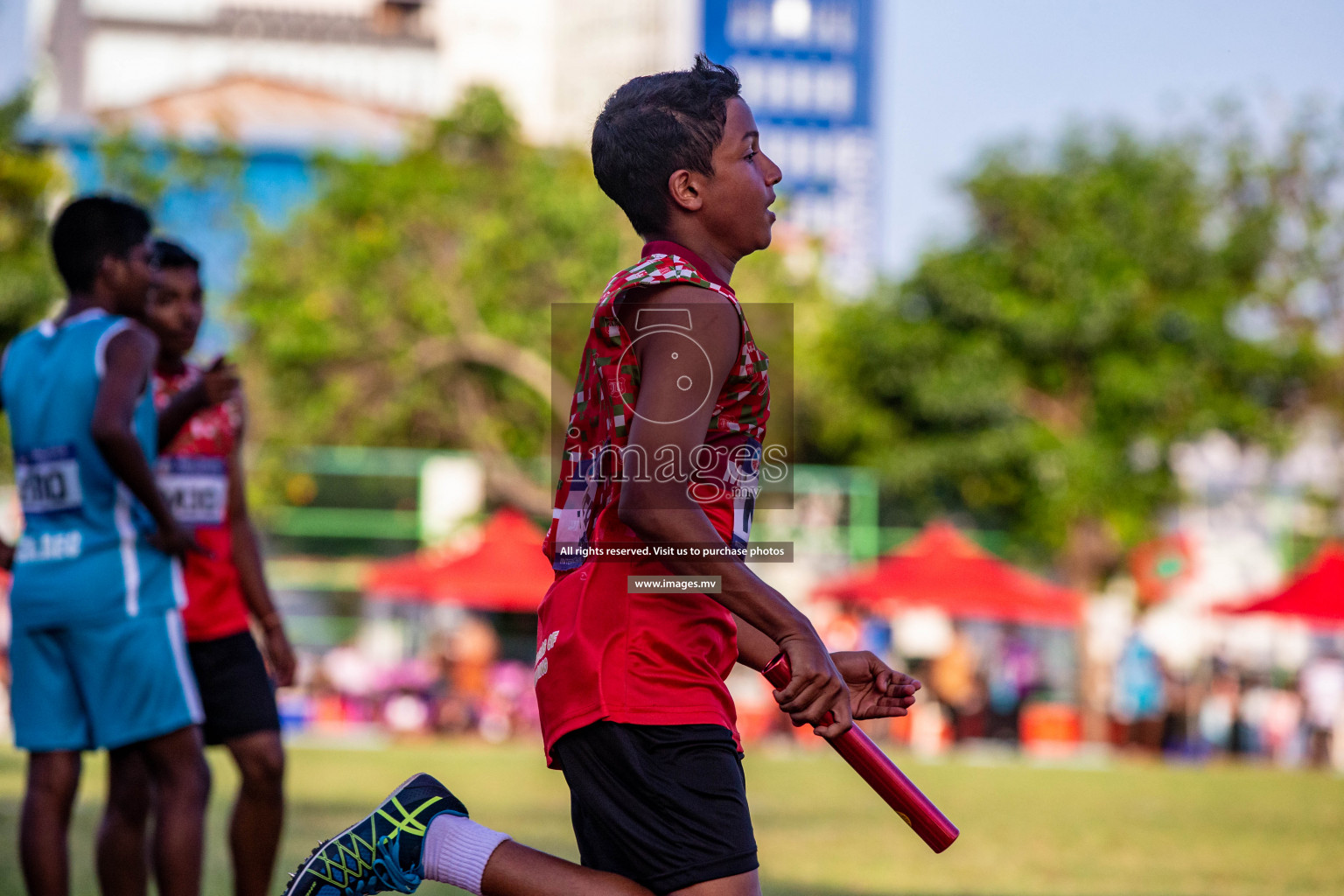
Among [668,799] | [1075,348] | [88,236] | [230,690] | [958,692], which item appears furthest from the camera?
[1075,348]

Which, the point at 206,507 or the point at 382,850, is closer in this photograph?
the point at 382,850

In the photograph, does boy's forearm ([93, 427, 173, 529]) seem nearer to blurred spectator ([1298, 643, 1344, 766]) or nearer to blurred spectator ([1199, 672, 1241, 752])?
blurred spectator ([1298, 643, 1344, 766])

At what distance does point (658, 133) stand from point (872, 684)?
1177mm

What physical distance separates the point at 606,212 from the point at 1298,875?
1018 inches

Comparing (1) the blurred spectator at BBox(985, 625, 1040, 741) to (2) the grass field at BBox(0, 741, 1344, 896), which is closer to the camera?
(2) the grass field at BBox(0, 741, 1344, 896)

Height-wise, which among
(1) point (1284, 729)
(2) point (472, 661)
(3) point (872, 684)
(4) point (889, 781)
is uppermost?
(3) point (872, 684)

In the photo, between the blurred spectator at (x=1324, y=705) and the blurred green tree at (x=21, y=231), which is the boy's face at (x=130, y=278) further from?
the blurred spectator at (x=1324, y=705)

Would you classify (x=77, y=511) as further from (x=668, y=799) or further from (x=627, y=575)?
(x=668, y=799)

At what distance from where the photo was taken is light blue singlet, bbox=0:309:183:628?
4.95 m

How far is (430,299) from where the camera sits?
31.7m

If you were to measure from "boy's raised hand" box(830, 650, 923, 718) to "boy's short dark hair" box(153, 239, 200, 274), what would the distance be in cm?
317

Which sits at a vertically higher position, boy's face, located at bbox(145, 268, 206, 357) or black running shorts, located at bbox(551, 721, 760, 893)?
boy's face, located at bbox(145, 268, 206, 357)

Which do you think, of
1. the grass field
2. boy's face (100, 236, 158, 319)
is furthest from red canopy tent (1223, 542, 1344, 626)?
boy's face (100, 236, 158, 319)

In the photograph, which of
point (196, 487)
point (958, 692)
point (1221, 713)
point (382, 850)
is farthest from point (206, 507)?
point (1221, 713)
